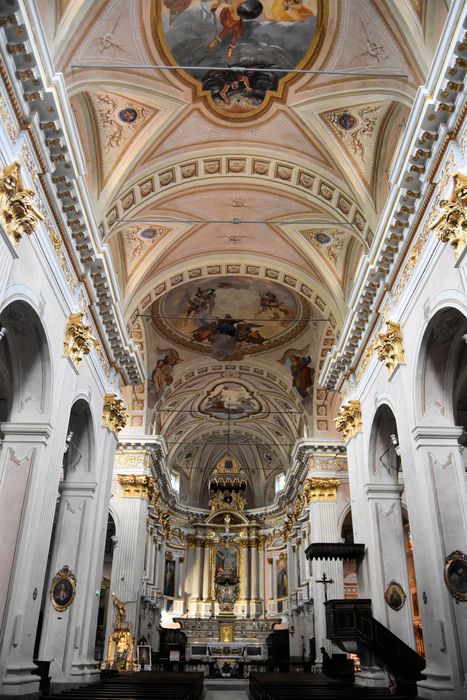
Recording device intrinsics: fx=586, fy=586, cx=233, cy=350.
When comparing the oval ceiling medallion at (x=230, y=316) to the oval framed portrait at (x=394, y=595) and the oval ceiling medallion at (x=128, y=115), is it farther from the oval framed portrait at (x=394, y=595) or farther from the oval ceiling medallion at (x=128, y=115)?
the oval framed portrait at (x=394, y=595)

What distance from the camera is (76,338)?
36.9ft

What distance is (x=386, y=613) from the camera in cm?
1222

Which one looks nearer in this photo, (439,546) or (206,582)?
(439,546)

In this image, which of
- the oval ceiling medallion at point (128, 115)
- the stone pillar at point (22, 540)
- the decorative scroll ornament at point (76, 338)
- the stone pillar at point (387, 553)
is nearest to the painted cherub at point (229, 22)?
the oval ceiling medallion at point (128, 115)

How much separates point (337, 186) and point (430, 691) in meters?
9.87

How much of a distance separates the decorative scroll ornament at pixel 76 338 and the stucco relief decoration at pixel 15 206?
10.6ft

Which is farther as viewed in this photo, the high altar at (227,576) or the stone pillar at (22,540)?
the high altar at (227,576)

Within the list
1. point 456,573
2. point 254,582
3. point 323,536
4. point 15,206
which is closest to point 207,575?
point 254,582

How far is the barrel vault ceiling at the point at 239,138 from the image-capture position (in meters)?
10.1

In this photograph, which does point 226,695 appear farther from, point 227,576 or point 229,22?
point 229,22

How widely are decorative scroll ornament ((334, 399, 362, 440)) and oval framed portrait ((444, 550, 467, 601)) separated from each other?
233 inches

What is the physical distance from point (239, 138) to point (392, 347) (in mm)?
5795

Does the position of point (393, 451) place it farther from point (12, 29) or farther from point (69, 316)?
point (12, 29)

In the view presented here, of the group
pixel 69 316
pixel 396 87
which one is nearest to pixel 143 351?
pixel 69 316
